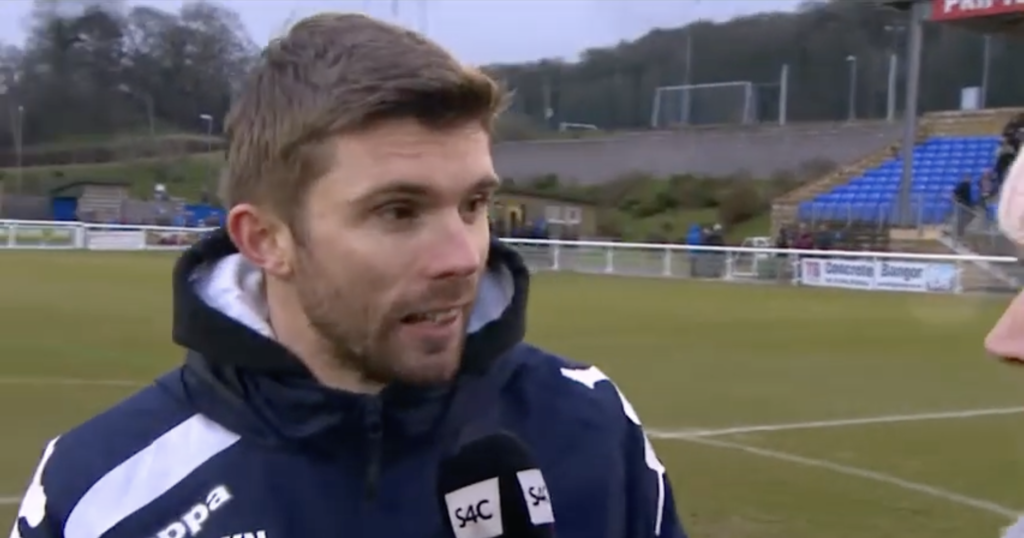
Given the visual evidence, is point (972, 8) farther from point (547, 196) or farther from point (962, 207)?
point (547, 196)

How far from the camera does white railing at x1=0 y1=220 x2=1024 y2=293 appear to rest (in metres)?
24.6

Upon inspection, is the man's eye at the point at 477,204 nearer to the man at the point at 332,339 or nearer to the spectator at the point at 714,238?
the man at the point at 332,339

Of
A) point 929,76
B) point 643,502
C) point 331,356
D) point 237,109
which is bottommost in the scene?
point 643,502

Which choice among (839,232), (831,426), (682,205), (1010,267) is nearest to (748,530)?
(831,426)

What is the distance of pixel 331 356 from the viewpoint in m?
2.04

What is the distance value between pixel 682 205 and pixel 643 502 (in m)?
50.7

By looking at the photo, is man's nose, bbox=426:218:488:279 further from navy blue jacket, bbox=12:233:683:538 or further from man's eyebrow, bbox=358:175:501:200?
navy blue jacket, bbox=12:233:683:538

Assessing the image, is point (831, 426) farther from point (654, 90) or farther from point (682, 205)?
point (654, 90)

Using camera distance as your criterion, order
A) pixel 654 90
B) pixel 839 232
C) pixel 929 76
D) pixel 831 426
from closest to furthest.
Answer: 1. pixel 831 426
2. pixel 839 232
3. pixel 929 76
4. pixel 654 90

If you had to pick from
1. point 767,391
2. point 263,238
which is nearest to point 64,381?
point 767,391

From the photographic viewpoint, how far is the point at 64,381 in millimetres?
11789

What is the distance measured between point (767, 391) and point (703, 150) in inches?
1737

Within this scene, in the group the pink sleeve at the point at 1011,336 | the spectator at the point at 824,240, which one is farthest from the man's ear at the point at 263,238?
the spectator at the point at 824,240

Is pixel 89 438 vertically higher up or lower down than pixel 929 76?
lower down
